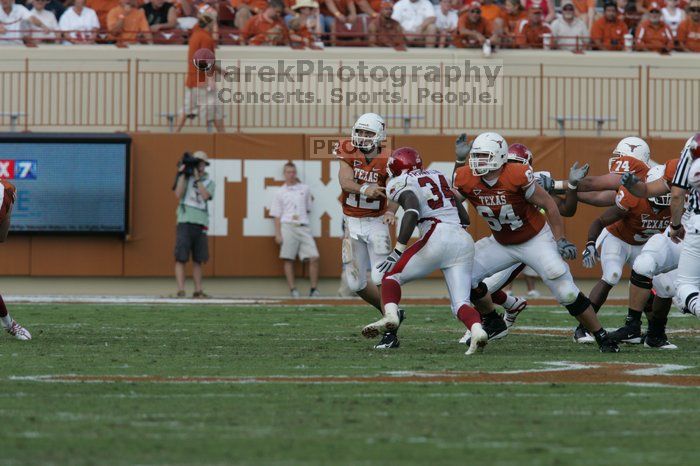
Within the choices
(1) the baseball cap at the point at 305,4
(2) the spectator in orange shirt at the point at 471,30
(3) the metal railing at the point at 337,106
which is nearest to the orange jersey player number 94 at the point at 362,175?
(3) the metal railing at the point at 337,106

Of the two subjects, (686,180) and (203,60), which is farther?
(203,60)

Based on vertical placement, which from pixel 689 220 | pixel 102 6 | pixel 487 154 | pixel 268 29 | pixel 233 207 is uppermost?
pixel 102 6

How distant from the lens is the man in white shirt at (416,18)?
61.7ft

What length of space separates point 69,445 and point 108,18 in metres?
14.4

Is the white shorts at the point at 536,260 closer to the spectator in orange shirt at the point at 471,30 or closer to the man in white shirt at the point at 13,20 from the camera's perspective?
the spectator in orange shirt at the point at 471,30

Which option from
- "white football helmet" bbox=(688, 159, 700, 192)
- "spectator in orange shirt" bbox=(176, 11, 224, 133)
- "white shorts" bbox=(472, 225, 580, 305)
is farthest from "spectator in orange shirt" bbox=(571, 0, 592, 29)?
"white football helmet" bbox=(688, 159, 700, 192)

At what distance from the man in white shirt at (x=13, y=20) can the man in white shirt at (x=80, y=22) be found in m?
0.37

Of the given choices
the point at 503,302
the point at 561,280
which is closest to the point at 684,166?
the point at 561,280

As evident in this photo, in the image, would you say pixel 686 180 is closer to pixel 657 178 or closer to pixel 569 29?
pixel 657 178

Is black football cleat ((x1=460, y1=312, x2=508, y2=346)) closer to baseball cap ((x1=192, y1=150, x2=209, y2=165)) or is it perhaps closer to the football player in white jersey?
the football player in white jersey

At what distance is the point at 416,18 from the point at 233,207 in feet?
13.9

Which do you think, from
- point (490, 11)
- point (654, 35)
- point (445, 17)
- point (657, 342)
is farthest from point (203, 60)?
point (657, 342)

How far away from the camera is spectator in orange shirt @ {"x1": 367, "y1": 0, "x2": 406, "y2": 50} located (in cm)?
1856

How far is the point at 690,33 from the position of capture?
1886 centimetres
